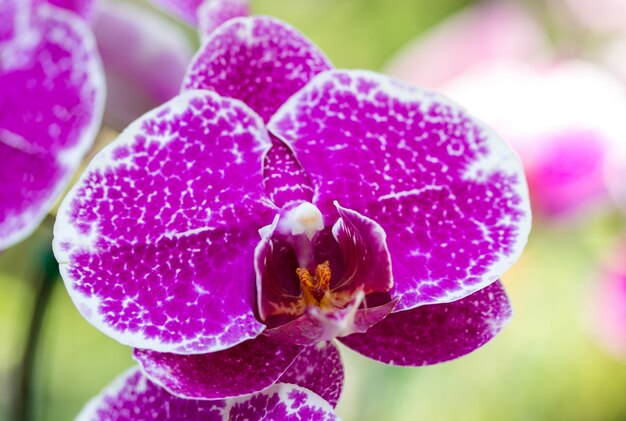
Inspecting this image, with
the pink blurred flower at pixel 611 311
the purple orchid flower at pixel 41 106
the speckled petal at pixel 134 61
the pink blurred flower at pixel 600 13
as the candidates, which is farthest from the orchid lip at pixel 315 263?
the pink blurred flower at pixel 600 13

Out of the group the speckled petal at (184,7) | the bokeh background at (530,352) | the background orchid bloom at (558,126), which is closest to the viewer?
the speckled petal at (184,7)

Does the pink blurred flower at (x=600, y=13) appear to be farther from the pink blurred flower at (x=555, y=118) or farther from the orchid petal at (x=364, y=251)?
the orchid petal at (x=364, y=251)

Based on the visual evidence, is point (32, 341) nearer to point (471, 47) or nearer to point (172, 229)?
point (172, 229)

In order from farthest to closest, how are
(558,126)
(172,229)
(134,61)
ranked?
(558,126) → (134,61) → (172,229)

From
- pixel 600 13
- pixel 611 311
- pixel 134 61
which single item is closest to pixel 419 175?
pixel 134 61

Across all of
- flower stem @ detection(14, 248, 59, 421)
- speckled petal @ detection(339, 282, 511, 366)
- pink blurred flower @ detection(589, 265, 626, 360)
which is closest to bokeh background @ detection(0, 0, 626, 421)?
pink blurred flower @ detection(589, 265, 626, 360)

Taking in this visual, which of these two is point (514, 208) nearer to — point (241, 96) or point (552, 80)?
point (241, 96)
